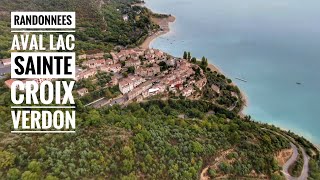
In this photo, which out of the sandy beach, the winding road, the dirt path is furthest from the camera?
the sandy beach

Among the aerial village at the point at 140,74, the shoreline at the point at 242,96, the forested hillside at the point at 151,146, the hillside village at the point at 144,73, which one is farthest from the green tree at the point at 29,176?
the shoreline at the point at 242,96

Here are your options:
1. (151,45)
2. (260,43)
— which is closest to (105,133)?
(151,45)

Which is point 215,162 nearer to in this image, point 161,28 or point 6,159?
point 6,159

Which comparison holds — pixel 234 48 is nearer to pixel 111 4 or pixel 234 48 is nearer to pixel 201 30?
pixel 201 30

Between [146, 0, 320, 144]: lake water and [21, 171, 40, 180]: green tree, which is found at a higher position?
[146, 0, 320, 144]: lake water

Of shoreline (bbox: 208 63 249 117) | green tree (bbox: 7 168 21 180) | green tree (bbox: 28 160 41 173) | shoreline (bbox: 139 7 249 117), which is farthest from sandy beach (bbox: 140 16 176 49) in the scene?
Answer: green tree (bbox: 7 168 21 180)

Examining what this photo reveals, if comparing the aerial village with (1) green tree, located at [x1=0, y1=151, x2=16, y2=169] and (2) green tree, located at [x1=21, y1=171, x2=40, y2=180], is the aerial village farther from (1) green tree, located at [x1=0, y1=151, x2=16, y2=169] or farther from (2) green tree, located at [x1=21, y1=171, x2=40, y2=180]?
(2) green tree, located at [x1=21, y1=171, x2=40, y2=180]

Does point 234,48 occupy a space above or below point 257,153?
above
